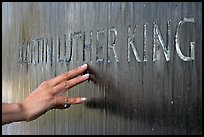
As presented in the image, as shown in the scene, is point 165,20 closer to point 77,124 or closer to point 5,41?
point 77,124

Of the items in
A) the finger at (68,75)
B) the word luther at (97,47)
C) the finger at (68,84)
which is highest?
the word luther at (97,47)

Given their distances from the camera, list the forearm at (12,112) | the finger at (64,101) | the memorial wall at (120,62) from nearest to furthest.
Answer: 1. the memorial wall at (120,62)
2. the forearm at (12,112)
3. the finger at (64,101)

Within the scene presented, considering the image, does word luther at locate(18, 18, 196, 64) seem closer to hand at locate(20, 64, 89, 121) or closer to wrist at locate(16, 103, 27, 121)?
hand at locate(20, 64, 89, 121)

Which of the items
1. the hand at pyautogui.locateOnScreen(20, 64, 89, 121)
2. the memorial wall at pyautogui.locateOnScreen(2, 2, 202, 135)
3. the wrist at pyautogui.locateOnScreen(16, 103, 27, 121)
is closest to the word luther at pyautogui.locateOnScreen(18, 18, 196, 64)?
the memorial wall at pyautogui.locateOnScreen(2, 2, 202, 135)

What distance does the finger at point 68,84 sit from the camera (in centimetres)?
193

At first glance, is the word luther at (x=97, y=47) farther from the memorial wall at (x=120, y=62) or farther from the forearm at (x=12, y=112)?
the forearm at (x=12, y=112)

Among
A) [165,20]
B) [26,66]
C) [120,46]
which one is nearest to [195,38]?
[165,20]

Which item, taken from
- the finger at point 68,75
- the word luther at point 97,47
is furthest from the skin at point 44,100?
the word luther at point 97,47

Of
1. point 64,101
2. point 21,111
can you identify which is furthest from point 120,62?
point 21,111

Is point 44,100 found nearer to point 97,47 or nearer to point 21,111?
point 21,111

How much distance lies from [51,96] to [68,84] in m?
0.10

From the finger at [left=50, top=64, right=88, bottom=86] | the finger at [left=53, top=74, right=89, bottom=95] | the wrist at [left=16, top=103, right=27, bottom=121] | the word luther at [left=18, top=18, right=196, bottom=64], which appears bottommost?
the wrist at [left=16, top=103, right=27, bottom=121]

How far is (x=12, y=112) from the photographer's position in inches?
70.3

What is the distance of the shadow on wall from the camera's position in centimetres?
155
